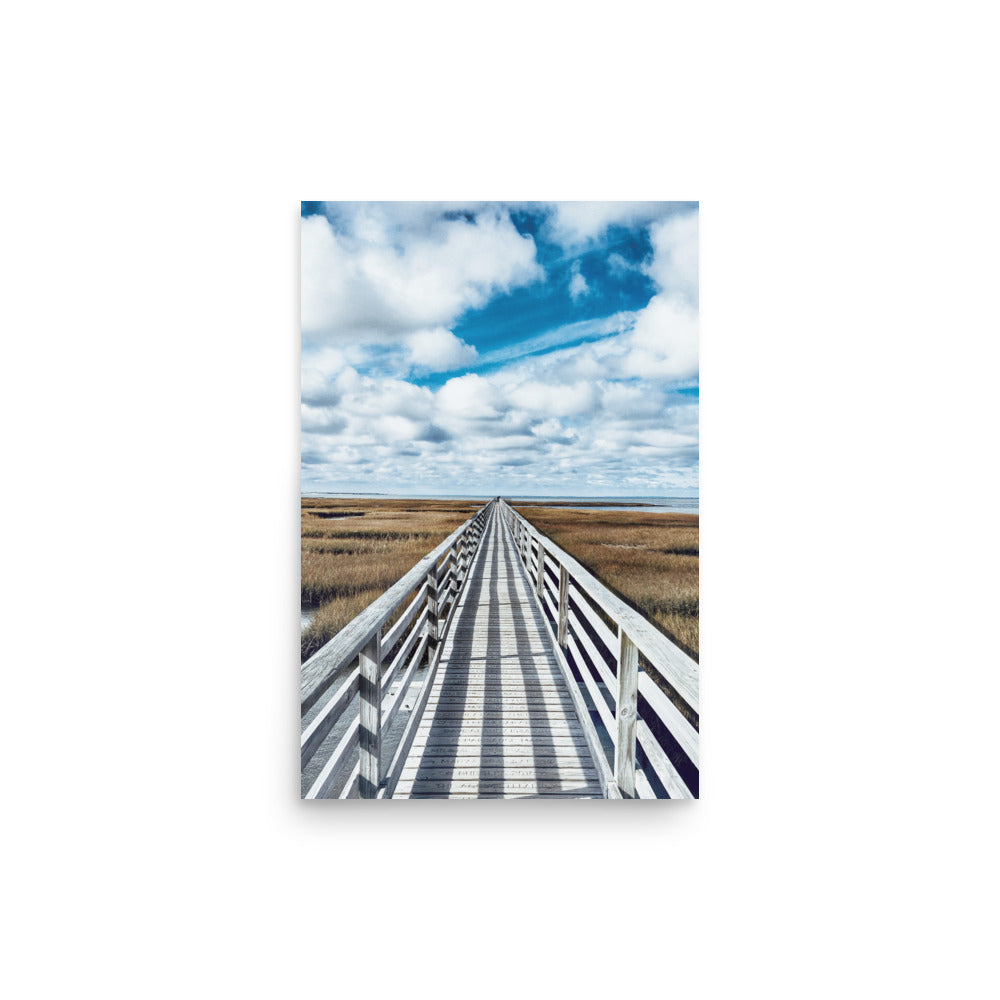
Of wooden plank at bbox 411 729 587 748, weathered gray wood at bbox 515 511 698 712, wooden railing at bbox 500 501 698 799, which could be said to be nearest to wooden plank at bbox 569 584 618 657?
wooden railing at bbox 500 501 698 799

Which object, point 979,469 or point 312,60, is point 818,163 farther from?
point 312,60

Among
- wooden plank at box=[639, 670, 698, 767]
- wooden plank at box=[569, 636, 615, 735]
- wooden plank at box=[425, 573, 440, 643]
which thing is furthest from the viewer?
wooden plank at box=[425, 573, 440, 643]

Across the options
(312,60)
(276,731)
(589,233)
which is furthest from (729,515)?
(312,60)

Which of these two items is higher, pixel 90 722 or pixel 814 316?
pixel 814 316

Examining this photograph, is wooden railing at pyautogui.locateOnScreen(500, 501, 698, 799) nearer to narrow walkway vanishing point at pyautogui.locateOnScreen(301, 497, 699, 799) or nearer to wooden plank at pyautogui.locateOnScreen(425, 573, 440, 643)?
narrow walkway vanishing point at pyautogui.locateOnScreen(301, 497, 699, 799)

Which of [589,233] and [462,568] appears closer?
[589,233]

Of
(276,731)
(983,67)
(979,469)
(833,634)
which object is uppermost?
(983,67)

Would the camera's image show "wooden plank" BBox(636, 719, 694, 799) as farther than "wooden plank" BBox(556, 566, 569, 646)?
No

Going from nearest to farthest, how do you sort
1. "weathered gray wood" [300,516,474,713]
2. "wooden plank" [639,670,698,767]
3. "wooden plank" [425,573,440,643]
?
"weathered gray wood" [300,516,474,713], "wooden plank" [639,670,698,767], "wooden plank" [425,573,440,643]
